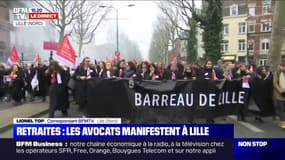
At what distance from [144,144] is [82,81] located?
9220mm

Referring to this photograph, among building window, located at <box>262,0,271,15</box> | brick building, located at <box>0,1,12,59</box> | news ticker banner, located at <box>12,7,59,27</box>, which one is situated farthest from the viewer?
A: building window, located at <box>262,0,271,15</box>

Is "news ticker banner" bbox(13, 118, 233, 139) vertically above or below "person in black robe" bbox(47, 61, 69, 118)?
above

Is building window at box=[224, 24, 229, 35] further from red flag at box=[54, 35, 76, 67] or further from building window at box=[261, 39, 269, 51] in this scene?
red flag at box=[54, 35, 76, 67]

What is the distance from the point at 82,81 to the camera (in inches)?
512

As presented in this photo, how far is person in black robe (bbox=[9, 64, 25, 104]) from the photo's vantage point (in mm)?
19062

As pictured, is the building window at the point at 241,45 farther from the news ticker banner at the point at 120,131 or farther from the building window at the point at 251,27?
the news ticker banner at the point at 120,131

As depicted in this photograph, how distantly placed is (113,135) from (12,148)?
86cm

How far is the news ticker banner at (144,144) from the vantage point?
3934mm

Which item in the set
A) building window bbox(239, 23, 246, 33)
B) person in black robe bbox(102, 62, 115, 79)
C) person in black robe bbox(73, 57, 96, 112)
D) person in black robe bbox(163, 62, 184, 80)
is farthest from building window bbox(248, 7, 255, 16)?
person in black robe bbox(73, 57, 96, 112)

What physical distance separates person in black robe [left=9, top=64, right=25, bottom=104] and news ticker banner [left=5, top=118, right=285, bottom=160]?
15.6 m

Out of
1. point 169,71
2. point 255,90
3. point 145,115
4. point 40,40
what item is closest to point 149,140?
point 145,115

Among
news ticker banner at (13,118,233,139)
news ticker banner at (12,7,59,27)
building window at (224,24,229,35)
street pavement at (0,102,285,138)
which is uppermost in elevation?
building window at (224,24,229,35)

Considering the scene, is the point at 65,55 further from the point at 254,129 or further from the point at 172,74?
the point at 254,129

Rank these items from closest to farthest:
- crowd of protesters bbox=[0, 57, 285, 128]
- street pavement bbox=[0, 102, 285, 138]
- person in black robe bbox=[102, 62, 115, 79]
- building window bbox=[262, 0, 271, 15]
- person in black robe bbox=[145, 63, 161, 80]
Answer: street pavement bbox=[0, 102, 285, 138], crowd of protesters bbox=[0, 57, 285, 128], person in black robe bbox=[145, 63, 161, 80], person in black robe bbox=[102, 62, 115, 79], building window bbox=[262, 0, 271, 15]
